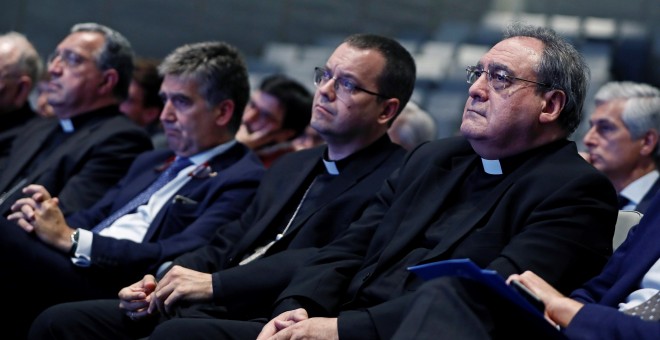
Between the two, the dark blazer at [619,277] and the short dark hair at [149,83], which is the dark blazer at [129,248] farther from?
the short dark hair at [149,83]

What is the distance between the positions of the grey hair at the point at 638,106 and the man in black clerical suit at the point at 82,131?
1954 mm

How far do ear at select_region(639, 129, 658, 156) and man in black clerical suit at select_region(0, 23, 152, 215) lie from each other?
2.03 meters

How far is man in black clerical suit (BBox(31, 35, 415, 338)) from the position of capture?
3.16 meters

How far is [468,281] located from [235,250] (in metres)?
1.40

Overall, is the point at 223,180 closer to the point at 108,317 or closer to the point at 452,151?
the point at 108,317

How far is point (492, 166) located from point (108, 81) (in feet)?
7.62

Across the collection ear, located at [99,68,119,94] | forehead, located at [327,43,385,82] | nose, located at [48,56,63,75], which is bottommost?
ear, located at [99,68,119,94]

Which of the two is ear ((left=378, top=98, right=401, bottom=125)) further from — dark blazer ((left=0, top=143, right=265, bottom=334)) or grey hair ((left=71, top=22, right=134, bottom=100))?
grey hair ((left=71, top=22, right=134, bottom=100))

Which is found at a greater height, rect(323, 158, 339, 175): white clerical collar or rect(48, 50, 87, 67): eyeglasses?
rect(323, 158, 339, 175): white clerical collar

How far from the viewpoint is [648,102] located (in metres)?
4.45

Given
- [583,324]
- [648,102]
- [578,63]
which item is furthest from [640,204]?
[583,324]

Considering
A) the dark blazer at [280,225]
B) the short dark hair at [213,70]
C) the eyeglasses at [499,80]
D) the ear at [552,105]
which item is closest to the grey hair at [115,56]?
the short dark hair at [213,70]

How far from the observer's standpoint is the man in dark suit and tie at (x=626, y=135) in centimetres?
439

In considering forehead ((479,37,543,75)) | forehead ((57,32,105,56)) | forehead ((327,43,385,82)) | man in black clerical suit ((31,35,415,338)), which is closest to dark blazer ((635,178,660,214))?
man in black clerical suit ((31,35,415,338))
